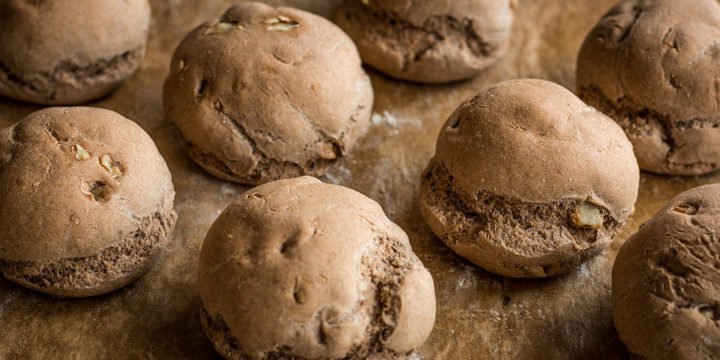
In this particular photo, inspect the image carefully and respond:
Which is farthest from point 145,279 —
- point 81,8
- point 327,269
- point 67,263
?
point 81,8

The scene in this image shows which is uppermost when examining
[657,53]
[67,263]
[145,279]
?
[657,53]

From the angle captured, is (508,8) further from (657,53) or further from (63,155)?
(63,155)

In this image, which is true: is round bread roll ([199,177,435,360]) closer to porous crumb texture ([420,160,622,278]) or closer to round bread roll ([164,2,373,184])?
porous crumb texture ([420,160,622,278])

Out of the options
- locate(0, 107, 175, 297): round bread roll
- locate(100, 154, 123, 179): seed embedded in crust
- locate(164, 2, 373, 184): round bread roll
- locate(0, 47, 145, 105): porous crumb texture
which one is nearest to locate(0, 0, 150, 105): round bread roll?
locate(0, 47, 145, 105): porous crumb texture

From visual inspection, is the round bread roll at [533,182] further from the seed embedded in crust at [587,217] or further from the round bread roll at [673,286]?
the round bread roll at [673,286]

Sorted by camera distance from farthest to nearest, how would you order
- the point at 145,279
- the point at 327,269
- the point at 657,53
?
the point at 657,53, the point at 145,279, the point at 327,269

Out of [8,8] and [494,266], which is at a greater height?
[8,8]
